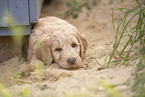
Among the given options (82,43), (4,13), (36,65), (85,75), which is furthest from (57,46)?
(4,13)

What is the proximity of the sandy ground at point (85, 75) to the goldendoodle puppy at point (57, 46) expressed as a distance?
0.75 feet

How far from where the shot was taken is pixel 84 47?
407cm

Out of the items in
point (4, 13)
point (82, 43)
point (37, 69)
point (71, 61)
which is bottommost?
point (37, 69)

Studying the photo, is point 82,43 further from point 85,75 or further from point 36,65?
point 85,75

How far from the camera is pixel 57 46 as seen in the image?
3551mm

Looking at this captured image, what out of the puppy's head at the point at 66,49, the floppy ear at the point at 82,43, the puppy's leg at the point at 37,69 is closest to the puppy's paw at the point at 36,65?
the puppy's leg at the point at 37,69

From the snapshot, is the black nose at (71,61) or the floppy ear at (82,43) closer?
Result: the black nose at (71,61)

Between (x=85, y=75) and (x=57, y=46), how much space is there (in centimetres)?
117

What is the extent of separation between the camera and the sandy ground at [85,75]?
196 centimetres

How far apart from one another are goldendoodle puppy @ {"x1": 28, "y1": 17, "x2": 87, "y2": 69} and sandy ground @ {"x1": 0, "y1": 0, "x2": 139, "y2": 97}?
0.75 feet

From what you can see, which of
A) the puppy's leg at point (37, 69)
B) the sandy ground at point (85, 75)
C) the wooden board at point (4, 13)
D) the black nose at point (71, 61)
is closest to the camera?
the sandy ground at point (85, 75)

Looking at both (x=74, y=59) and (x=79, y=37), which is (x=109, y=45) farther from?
(x=74, y=59)

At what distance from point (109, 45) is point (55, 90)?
8.50 ft

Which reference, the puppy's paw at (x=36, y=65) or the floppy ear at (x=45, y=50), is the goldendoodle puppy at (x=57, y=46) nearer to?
the floppy ear at (x=45, y=50)
